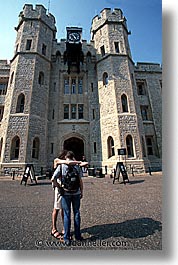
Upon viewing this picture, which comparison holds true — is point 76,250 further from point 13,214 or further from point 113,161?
point 113,161

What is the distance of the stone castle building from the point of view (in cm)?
1084

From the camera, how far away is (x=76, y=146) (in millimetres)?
13781

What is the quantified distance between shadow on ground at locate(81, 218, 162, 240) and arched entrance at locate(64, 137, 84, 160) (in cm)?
1093

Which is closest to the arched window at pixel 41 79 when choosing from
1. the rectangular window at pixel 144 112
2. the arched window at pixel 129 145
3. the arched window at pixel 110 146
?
the arched window at pixel 110 146

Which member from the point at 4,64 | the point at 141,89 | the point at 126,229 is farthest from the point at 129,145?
the point at 4,64

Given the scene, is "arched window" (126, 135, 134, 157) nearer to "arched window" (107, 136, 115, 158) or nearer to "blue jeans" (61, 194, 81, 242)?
"arched window" (107, 136, 115, 158)

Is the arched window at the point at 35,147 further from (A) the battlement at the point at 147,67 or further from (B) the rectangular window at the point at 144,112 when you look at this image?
(A) the battlement at the point at 147,67

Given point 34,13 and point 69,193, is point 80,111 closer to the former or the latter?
point 34,13

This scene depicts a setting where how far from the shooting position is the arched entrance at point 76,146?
527 inches

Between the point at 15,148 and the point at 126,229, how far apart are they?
10100 millimetres

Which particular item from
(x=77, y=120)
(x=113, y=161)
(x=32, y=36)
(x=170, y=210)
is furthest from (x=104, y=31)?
(x=170, y=210)

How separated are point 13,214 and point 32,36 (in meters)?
13.9

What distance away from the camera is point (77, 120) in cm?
1308

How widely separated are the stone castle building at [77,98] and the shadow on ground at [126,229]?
8.09m
